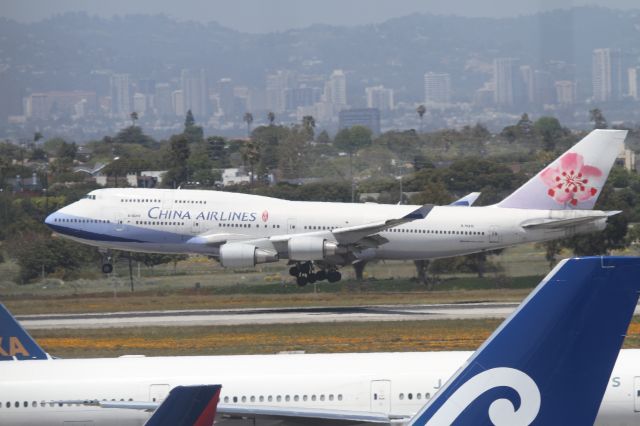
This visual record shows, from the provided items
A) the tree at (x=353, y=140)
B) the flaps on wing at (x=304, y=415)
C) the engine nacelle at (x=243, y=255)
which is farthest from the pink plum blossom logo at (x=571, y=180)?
the tree at (x=353, y=140)

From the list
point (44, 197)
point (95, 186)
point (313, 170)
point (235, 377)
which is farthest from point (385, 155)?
point (235, 377)

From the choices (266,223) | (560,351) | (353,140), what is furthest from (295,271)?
(353,140)

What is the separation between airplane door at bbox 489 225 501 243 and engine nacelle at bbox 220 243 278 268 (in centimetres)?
867

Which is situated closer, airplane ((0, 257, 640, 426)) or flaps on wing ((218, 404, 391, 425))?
flaps on wing ((218, 404, 391, 425))

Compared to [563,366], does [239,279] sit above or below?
below

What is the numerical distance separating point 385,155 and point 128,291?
310 ft

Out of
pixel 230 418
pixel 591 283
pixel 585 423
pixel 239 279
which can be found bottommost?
pixel 239 279

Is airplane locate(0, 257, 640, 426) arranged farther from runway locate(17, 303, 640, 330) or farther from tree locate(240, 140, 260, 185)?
tree locate(240, 140, 260, 185)

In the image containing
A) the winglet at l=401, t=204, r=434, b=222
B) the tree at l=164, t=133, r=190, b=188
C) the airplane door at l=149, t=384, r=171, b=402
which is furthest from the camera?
the tree at l=164, t=133, r=190, b=188

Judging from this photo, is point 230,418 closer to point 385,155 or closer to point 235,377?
point 235,377

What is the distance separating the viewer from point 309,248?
51.9m

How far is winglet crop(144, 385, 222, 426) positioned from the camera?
499 inches

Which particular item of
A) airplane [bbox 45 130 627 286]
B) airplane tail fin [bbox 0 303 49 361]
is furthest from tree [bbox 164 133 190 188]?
airplane tail fin [bbox 0 303 49 361]

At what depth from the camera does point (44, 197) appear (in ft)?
327
